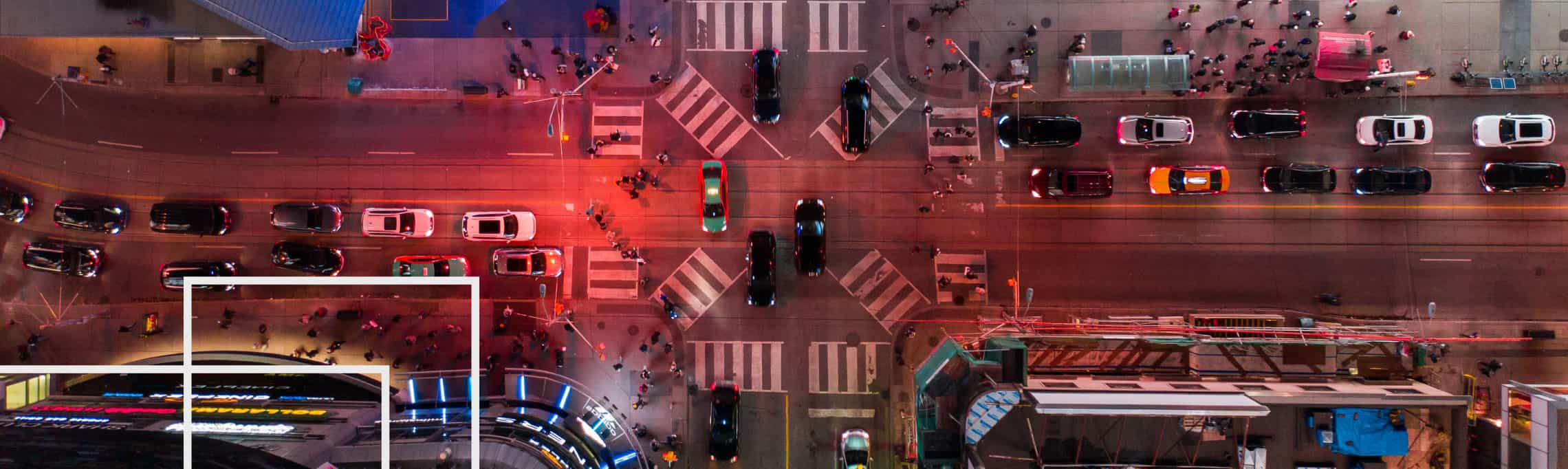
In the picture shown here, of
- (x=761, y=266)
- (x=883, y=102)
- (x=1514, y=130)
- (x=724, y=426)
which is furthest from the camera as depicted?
(x=883, y=102)

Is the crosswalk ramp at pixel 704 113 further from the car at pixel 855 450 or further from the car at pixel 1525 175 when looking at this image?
the car at pixel 1525 175

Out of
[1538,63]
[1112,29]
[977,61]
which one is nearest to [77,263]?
[977,61]

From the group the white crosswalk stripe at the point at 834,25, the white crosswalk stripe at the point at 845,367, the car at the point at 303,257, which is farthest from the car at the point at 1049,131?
the car at the point at 303,257

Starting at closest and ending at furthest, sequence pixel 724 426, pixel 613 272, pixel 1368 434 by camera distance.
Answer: pixel 1368 434, pixel 724 426, pixel 613 272

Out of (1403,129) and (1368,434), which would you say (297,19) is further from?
(1403,129)

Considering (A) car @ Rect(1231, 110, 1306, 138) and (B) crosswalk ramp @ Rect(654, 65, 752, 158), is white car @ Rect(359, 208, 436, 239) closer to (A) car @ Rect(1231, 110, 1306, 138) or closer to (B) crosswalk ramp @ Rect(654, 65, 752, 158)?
(B) crosswalk ramp @ Rect(654, 65, 752, 158)

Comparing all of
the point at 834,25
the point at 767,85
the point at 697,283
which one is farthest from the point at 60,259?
the point at 834,25

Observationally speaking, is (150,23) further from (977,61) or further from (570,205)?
(977,61)
